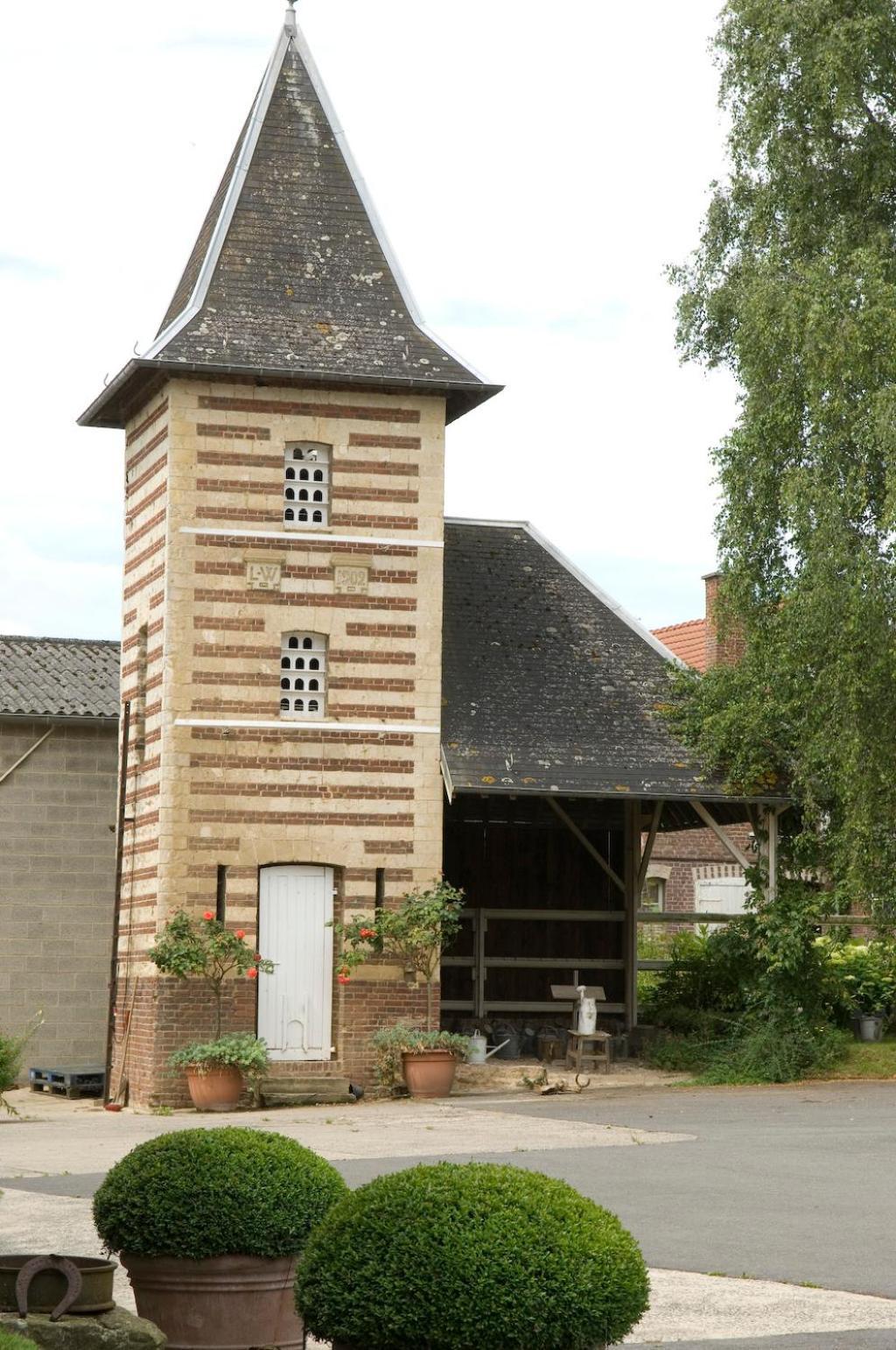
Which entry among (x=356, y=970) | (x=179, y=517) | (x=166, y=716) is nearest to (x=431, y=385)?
(x=179, y=517)

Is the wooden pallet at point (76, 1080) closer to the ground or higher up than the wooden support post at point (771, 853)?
closer to the ground

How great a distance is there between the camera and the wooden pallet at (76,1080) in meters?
23.4

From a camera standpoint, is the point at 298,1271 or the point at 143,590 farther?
the point at 143,590

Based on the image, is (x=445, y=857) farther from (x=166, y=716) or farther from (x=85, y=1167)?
(x=85, y=1167)

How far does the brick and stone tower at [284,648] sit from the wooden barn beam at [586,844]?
353 cm

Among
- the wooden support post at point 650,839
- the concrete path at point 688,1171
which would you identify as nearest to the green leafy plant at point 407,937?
the concrete path at point 688,1171

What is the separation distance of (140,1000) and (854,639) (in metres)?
8.94

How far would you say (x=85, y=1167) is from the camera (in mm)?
14727

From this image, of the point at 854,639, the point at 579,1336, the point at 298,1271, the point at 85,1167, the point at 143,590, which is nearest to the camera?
the point at 579,1336

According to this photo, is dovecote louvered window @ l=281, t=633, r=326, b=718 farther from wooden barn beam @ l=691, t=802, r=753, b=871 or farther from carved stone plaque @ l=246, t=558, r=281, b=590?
wooden barn beam @ l=691, t=802, r=753, b=871

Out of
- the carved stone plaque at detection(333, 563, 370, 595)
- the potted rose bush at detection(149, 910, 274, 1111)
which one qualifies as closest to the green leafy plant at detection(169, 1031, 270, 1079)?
the potted rose bush at detection(149, 910, 274, 1111)

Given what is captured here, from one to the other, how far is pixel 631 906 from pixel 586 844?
1213 millimetres

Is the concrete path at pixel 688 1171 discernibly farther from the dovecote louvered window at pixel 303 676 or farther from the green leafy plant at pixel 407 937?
the dovecote louvered window at pixel 303 676

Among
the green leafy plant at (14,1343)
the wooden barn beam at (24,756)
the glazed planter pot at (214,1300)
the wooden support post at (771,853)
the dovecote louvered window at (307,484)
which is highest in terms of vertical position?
the dovecote louvered window at (307,484)
